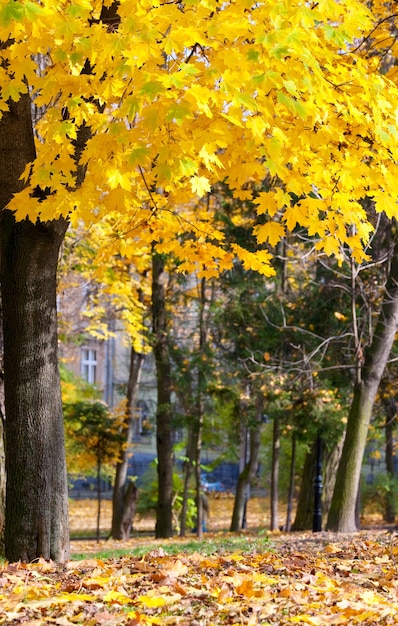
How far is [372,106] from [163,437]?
44.6ft

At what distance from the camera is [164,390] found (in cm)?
1777

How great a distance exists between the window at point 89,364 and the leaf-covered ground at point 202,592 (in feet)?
111

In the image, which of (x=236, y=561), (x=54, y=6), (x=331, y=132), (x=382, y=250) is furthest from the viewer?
(x=382, y=250)

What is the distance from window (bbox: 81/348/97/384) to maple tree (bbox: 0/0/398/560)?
3258 cm

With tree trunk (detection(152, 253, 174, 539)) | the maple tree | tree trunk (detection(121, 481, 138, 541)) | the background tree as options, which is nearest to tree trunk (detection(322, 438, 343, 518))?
tree trunk (detection(152, 253, 174, 539))

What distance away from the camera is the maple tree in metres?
3.95

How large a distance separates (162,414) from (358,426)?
776 cm

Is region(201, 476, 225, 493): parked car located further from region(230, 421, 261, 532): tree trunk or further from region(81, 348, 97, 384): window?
region(230, 421, 261, 532): tree trunk

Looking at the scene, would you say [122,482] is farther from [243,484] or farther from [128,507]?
[243,484]

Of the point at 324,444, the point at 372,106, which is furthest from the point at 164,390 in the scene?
the point at 372,106

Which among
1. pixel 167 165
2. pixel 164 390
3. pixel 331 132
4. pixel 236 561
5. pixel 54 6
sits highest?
pixel 54 6

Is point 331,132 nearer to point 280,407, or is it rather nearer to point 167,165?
point 167,165

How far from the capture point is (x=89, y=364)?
39594mm

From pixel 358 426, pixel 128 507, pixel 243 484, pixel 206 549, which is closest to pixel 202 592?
pixel 206 549
